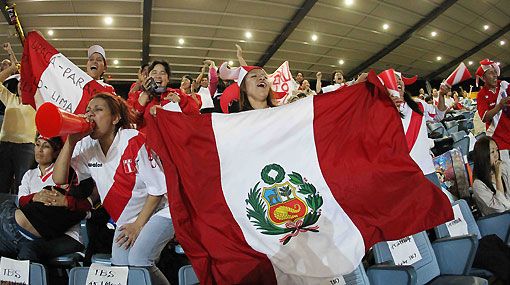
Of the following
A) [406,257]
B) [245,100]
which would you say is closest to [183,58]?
[245,100]

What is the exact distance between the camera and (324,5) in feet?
34.9

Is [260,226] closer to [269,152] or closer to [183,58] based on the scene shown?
[269,152]

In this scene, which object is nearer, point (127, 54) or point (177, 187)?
point (177, 187)

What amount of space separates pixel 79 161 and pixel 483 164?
3.48 metres

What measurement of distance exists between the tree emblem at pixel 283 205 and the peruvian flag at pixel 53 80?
6.48ft

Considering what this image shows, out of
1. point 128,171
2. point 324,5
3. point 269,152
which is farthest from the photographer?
point 324,5

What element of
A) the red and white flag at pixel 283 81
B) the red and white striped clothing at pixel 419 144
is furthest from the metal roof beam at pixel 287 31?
the red and white striped clothing at pixel 419 144

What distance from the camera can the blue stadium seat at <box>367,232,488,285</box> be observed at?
234 centimetres

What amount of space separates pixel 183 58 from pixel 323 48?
4.27m

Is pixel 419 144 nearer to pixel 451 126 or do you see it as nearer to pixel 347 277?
pixel 347 277

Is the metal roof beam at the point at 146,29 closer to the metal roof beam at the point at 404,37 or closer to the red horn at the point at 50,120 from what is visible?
the metal roof beam at the point at 404,37

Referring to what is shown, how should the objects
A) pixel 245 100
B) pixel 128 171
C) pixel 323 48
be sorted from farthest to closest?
pixel 323 48
pixel 245 100
pixel 128 171

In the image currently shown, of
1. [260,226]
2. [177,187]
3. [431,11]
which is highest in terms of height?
[431,11]

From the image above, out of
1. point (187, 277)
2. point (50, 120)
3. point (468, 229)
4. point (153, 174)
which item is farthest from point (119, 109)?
point (468, 229)
